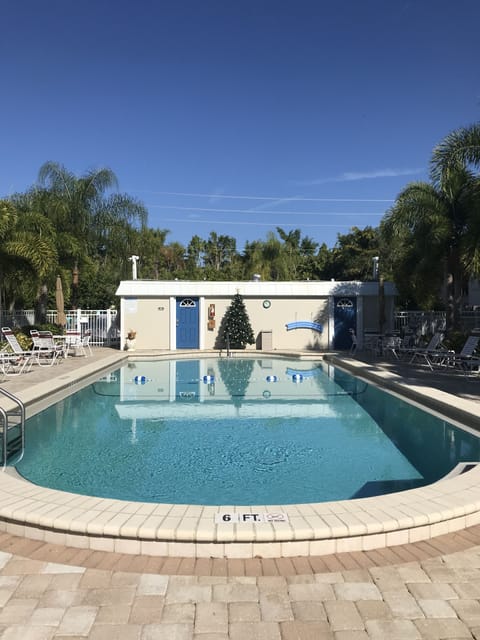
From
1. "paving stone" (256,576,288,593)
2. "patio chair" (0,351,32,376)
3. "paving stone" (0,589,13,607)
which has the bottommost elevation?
"paving stone" (256,576,288,593)

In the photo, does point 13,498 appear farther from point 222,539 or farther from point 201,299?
point 201,299

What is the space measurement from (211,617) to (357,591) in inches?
33.9

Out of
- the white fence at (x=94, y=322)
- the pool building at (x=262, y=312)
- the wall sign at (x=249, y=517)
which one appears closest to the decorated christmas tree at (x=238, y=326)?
the pool building at (x=262, y=312)

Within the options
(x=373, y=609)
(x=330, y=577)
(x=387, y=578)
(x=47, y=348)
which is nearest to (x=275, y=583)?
(x=330, y=577)

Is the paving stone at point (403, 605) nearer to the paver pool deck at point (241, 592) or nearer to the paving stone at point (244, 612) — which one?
the paver pool deck at point (241, 592)

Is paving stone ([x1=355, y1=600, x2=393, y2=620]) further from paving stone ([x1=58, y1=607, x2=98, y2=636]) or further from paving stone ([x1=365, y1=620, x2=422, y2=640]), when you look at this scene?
paving stone ([x1=58, y1=607, x2=98, y2=636])

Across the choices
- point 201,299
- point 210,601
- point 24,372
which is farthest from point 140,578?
point 201,299

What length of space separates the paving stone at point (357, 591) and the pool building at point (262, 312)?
55.9 ft

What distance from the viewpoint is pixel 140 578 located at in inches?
116

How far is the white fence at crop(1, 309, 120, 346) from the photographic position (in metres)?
20.4

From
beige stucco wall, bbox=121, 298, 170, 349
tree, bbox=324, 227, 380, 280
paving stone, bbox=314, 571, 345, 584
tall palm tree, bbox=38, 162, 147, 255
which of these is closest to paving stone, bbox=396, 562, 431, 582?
Result: paving stone, bbox=314, 571, 345, 584

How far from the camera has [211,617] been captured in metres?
2.55

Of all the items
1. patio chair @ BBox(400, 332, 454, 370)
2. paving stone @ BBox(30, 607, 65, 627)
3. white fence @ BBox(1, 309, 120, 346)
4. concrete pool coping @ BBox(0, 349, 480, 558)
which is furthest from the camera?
white fence @ BBox(1, 309, 120, 346)

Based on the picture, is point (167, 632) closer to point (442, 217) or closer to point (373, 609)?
point (373, 609)
